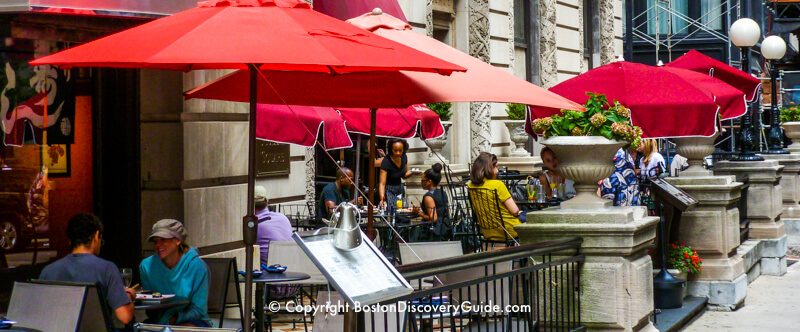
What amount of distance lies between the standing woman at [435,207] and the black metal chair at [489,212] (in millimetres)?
984

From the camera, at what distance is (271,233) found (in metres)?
9.61

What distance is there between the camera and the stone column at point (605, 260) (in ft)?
26.1

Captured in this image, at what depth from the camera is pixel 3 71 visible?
8.61 m

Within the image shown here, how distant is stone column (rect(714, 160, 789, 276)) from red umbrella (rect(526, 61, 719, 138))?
4.49 metres

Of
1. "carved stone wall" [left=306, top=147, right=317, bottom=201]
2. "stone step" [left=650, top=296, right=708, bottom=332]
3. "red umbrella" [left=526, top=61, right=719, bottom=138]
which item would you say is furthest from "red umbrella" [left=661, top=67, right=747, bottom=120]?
"carved stone wall" [left=306, top=147, right=317, bottom=201]

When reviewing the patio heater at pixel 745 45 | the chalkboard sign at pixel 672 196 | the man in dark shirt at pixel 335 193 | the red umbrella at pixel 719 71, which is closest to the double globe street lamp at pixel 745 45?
the patio heater at pixel 745 45

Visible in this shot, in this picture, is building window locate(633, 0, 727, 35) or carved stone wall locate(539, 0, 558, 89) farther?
building window locate(633, 0, 727, 35)

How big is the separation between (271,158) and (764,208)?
8.46 m

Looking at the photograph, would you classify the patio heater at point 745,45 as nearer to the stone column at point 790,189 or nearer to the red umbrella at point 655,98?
the stone column at point 790,189

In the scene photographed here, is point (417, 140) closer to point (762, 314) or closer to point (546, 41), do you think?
point (546, 41)

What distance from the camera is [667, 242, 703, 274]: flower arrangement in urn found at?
11.6 m

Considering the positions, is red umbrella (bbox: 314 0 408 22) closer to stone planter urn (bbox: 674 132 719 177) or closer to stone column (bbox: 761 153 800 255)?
stone planter urn (bbox: 674 132 719 177)

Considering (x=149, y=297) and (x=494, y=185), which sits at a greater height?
(x=494, y=185)

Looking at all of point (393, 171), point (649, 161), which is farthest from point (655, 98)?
point (649, 161)
